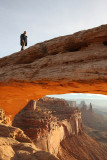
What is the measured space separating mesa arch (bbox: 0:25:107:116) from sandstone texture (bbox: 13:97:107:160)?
34.1 ft

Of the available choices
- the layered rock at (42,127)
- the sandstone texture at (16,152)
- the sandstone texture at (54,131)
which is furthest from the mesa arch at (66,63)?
the sandstone texture at (54,131)

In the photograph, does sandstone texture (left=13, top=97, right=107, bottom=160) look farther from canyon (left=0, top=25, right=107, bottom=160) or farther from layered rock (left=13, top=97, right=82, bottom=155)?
canyon (left=0, top=25, right=107, bottom=160)

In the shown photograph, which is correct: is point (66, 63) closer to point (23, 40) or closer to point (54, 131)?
point (23, 40)

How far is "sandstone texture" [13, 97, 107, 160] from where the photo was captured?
14.8 meters

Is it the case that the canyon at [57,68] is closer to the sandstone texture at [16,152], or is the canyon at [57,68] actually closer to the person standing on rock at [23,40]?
the sandstone texture at [16,152]

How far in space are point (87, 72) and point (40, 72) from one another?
84.9 inches

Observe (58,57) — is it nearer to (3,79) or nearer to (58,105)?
(3,79)

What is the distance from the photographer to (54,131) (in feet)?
59.4

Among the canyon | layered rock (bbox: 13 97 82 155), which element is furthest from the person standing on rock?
layered rock (bbox: 13 97 82 155)

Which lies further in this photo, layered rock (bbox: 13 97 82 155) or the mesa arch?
layered rock (bbox: 13 97 82 155)

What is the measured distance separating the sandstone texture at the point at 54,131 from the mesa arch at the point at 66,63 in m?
10.4

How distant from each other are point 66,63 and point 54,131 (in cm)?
1545

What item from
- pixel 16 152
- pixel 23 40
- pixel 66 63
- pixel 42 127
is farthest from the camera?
pixel 42 127

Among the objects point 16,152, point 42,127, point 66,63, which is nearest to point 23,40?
point 66,63
